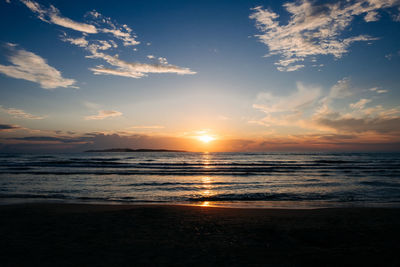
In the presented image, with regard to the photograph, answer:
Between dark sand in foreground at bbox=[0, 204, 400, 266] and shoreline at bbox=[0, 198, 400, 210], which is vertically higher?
dark sand in foreground at bbox=[0, 204, 400, 266]

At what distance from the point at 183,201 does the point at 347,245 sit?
33.0 ft

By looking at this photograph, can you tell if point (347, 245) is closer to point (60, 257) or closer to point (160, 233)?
point (160, 233)

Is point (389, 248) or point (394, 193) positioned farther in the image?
point (394, 193)

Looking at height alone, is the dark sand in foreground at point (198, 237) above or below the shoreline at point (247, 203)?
above

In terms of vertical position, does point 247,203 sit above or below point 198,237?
below

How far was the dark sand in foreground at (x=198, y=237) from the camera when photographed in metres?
5.87

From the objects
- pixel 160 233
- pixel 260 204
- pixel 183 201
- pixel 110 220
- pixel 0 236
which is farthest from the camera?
pixel 183 201

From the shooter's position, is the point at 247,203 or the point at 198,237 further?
the point at 247,203

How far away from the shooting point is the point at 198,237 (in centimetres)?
750

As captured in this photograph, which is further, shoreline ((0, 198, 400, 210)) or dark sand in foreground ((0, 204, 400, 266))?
shoreline ((0, 198, 400, 210))

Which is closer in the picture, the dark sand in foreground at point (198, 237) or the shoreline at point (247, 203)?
the dark sand in foreground at point (198, 237)

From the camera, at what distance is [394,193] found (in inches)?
690

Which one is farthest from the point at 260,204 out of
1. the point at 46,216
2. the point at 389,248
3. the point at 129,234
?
the point at 46,216

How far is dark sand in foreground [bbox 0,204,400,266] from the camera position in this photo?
231 inches
